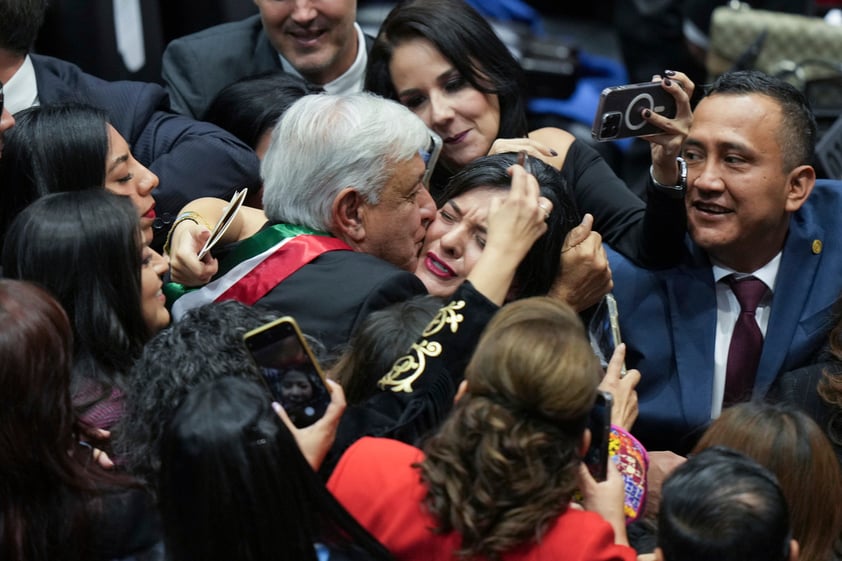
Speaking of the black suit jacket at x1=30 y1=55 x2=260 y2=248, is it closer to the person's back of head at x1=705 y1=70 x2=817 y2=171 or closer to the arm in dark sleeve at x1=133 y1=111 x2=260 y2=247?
the arm in dark sleeve at x1=133 y1=111 x2=260 y2=247

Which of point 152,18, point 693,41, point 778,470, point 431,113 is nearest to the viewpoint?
point 778,470

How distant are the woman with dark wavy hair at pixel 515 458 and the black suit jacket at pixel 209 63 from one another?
82.6 inches

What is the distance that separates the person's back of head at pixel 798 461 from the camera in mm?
2203

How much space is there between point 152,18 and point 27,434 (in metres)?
2.98

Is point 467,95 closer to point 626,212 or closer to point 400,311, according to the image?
point 626,212

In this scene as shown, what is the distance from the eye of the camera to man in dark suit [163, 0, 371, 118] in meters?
3.81

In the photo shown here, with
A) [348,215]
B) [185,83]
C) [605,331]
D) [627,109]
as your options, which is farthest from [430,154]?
[185,83]

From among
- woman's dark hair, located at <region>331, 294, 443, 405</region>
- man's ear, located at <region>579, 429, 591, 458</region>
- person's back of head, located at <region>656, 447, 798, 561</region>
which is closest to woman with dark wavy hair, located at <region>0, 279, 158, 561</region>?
woman's dark hair, located at <region>331, 294, 443, 405</region>

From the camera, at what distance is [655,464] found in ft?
9.12

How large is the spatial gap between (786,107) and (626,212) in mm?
532

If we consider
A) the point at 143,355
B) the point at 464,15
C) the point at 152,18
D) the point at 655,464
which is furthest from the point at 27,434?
the point at 152,18

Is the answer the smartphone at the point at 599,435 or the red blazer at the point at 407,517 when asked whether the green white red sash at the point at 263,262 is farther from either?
the smartphone at the point at 599,435

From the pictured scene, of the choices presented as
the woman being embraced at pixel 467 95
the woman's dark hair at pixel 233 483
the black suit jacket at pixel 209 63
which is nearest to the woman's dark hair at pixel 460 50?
the woman being embraced at pixel 467 95

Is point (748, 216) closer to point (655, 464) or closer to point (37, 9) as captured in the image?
point (655, 464)
